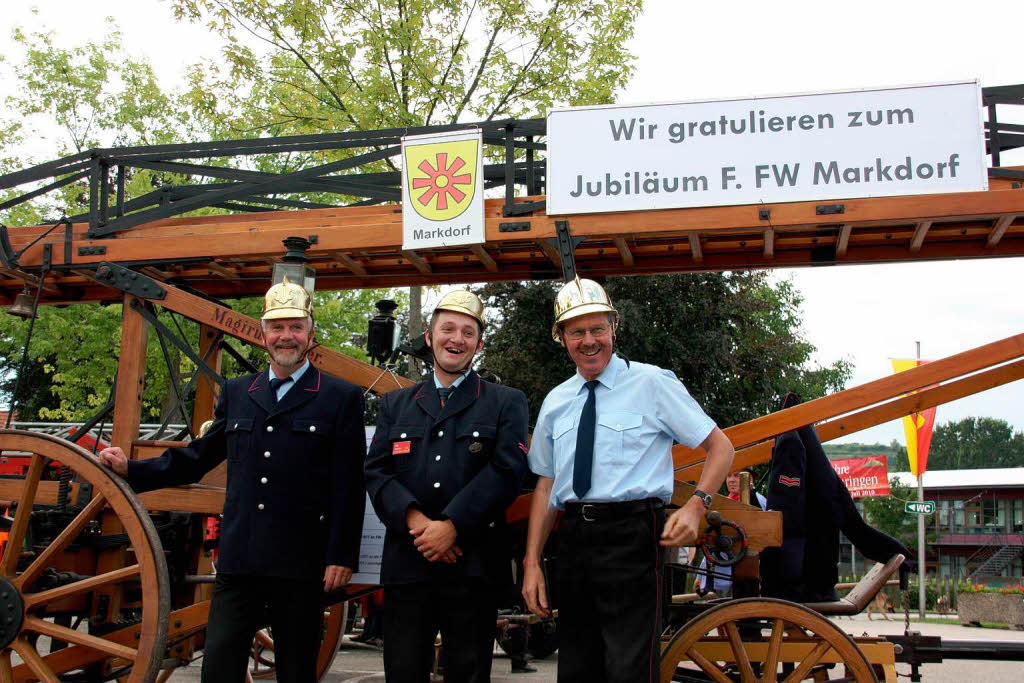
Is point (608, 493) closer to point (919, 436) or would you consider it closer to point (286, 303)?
point (286, 303)

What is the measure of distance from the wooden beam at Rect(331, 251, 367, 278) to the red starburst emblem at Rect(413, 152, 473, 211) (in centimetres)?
57

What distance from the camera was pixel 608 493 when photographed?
356 centimetres

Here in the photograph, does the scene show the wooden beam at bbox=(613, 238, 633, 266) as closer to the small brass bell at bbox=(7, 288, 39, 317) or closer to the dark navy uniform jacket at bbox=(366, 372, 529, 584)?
the dark navy uniform jacket at bbox=(366, 372, 529, 584)

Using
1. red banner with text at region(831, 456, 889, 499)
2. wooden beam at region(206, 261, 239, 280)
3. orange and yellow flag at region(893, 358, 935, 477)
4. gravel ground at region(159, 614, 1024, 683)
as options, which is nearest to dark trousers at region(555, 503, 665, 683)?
wooden beam at region(206, 261, 239, 280)

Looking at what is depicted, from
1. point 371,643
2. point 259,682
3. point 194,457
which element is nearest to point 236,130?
point 371,643

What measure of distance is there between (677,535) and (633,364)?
717 mm

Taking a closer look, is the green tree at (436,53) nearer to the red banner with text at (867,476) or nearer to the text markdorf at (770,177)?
the text markdorf at (770,177)

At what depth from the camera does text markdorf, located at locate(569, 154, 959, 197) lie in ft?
14.0

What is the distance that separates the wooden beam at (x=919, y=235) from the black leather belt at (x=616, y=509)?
6.35 feet

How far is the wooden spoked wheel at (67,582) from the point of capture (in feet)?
13.5

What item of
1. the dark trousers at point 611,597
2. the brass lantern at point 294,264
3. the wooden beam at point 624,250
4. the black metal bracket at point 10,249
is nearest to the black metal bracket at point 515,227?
the wooden beam at point 624,250

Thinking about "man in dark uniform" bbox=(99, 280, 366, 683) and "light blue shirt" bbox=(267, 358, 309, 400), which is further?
"light blue shirt" bbox=(267, 358, 309, 400)

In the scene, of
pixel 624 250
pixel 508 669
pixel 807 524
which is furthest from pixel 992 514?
pixel 624 250

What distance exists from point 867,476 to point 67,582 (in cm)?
2580
